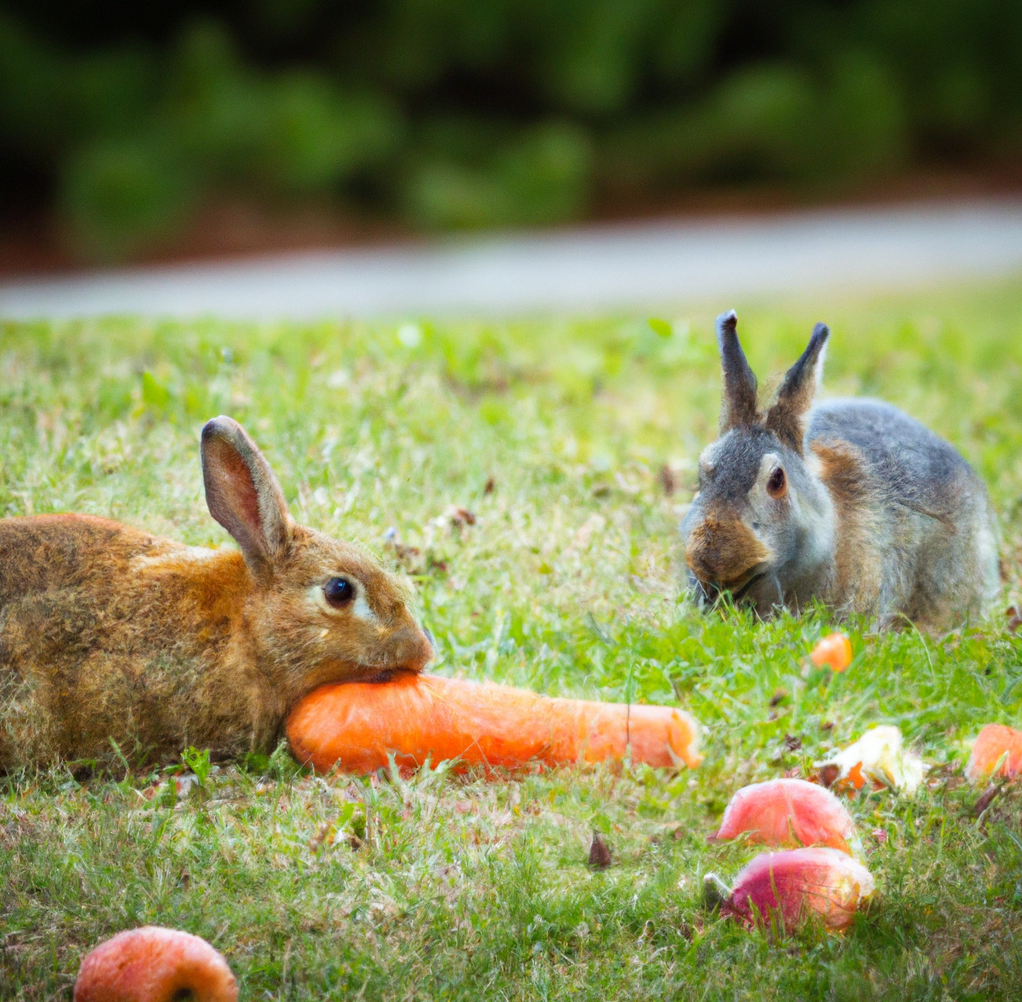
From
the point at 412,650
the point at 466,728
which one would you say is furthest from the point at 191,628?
the point at 466,728

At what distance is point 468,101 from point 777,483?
31.0 feet

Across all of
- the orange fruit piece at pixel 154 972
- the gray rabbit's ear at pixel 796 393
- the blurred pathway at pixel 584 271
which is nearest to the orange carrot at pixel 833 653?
the gray rabbit's ear at pixel 796 393

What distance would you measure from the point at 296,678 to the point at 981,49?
11.6 m

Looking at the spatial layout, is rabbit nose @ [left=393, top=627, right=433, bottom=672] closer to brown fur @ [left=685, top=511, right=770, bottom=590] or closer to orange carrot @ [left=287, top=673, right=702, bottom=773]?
orange carrot @ [left=287, top=673, right=702, bottom=773]

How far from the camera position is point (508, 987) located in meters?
2.25

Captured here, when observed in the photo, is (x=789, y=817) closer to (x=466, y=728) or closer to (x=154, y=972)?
(x=466, y=728)

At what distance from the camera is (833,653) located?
3.01m

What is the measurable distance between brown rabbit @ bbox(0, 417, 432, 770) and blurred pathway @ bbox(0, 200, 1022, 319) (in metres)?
3.54

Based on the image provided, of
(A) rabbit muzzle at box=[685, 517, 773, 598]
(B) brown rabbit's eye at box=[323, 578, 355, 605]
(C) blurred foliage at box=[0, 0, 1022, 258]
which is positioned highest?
(C) blurred foliage at box=[0, 0, 1022, 258]

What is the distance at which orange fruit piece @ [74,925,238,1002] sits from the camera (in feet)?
6.72

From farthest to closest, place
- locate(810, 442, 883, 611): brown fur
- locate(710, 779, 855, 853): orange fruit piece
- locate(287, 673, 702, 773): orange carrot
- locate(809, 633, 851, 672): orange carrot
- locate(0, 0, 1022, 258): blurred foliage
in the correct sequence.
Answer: locate(0, 0, 1022, 258): blurred foliage < locate(810, 442, 883, 611): brown fur < locate(809, 633, 851, 672): orange carrot < locate(287, 673, 702, 773): orange carrot < locate(710, 779, 855, 853): orange fruit piece

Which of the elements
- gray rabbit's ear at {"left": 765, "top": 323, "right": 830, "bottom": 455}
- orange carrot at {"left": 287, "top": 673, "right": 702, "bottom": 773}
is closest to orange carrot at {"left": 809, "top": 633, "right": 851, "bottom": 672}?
orange carrot at {"left": 287, "top": 673, "right": 702, "bottom": 773}

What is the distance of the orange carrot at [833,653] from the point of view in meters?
3.00

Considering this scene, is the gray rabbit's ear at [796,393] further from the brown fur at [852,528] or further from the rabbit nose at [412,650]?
the rabbit nose at [412,650]
